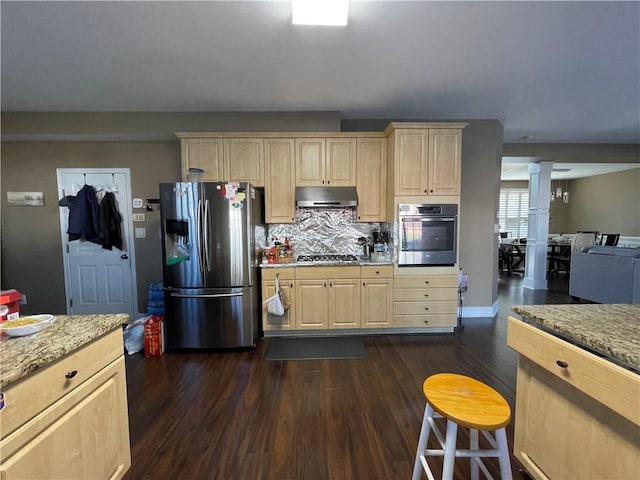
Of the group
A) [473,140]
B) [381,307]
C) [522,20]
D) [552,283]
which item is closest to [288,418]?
[381,307]

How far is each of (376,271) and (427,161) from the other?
1411 mm

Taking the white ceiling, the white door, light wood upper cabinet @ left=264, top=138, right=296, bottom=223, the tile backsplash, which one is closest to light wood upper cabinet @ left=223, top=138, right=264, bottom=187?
light wood upper cabinet @ left=264, top=138, right=296, bottom=223

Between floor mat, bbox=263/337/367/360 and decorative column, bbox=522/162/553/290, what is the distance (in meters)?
4.43

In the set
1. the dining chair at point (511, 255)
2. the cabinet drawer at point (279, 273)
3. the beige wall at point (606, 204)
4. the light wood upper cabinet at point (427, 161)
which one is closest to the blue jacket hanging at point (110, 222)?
the cabinet drawer at point (279, 273)

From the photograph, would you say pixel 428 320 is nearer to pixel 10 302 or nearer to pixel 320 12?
pixel 320 12

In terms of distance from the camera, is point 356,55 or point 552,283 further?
point 552,283

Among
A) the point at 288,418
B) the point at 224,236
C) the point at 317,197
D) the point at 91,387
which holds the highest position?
the point at 317,197

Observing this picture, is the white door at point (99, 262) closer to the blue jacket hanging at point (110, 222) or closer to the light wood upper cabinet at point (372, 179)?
the blue jacket hanging at point (110, 222)

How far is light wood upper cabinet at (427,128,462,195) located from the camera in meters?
3.07

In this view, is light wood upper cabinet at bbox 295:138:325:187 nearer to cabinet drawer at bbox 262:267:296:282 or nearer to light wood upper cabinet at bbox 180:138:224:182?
light wood upper cabinet at bbox 180:138:224:182

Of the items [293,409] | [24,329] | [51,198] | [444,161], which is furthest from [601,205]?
[51,198]

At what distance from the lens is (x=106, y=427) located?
1220mm

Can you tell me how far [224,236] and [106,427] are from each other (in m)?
1.81

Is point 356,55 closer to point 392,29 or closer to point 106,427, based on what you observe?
point 392,29
